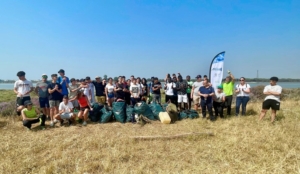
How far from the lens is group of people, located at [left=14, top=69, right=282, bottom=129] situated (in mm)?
6219

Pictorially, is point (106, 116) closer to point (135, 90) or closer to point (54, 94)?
point (135, 90)

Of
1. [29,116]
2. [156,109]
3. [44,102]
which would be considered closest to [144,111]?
[156,109]

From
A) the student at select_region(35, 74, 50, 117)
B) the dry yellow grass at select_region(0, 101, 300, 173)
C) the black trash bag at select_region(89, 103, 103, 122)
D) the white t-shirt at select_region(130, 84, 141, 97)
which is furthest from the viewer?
the white t-shirt at select_region(130, 84, 141, 97)

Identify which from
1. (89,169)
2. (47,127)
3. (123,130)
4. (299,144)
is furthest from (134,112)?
(299,144)

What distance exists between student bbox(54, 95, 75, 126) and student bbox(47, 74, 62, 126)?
40 cm

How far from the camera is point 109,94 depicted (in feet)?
26.2

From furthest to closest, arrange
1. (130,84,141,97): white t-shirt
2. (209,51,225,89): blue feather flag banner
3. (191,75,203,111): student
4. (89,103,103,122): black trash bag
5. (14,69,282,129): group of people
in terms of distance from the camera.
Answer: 1. (209,51,225,89): blue feather flag banner
2. (191,75,203,111): student
3. (130,84,141,97): white t-shirt
4. (89,103,103,122): black trash bag
5. (14,69,282,129): group of people

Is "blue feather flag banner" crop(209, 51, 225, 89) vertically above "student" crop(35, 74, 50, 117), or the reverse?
"blue feather flag banner" crop(209, 51, 225, 89)

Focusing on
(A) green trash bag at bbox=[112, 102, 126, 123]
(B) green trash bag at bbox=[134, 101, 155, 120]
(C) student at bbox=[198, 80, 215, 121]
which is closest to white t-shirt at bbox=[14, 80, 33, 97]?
(A) green trash bag at bbox=[112, 102, 126, 123]

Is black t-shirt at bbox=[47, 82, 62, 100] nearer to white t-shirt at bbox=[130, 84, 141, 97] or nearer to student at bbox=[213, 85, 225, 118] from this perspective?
white t-shirt at bbox=[130, 84, 141, 97]

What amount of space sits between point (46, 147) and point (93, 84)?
13.4 ft

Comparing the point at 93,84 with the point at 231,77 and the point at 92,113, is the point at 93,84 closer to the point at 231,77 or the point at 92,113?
the point at 92,113

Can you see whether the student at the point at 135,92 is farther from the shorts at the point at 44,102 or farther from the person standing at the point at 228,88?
the person standing at the point at 228,88

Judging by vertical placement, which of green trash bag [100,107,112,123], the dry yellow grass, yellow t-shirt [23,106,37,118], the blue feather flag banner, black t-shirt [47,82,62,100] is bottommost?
the dry yellow grass
